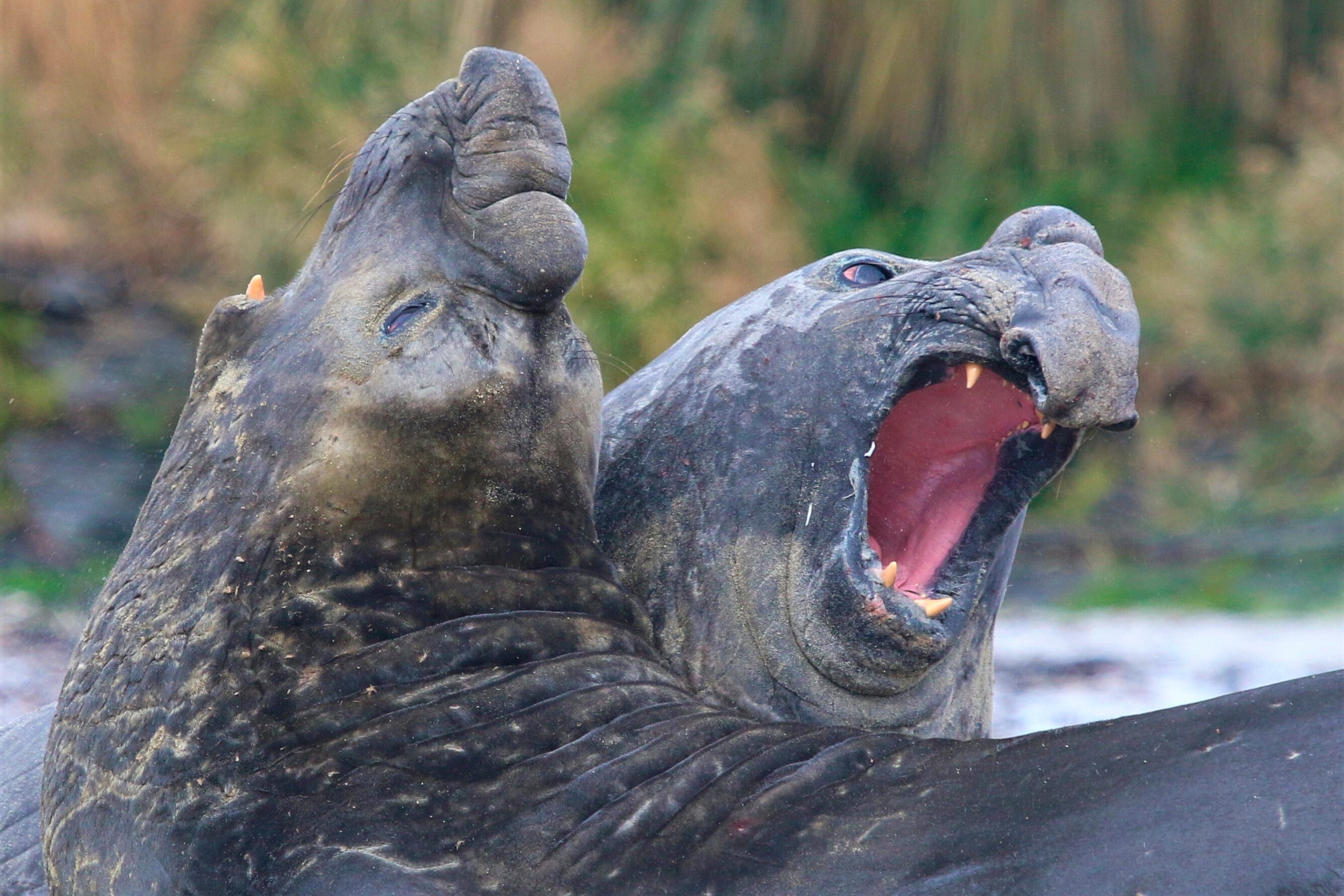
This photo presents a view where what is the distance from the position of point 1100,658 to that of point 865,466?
4433 mm

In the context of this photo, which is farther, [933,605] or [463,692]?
[933,605]

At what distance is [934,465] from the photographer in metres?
3.47

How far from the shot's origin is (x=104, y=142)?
13.0m

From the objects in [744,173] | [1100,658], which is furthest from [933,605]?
[744,173]

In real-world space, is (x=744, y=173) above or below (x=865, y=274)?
above

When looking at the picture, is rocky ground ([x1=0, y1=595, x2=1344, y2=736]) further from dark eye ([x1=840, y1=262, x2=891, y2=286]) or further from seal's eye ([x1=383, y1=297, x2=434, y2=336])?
seal's eye ([x1=383, y1=297, x2=434, y2=336])

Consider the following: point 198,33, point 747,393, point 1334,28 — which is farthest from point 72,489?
point 1334,28

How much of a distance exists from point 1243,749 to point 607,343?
9.23m

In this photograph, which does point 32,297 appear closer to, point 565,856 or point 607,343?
point 607,343

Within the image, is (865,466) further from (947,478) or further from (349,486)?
(349,486)

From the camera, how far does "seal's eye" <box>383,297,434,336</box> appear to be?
9.29ft

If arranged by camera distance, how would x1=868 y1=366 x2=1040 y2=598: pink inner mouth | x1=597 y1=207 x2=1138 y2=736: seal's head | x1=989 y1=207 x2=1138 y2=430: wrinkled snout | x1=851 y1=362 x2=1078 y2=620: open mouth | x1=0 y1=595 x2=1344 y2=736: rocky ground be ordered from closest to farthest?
x1=989 y1=207 x2=1138 y2=430: wrinkled snout
x1=597 y1=207 x2=1138 y2=736: seal's head
x1=851 y1=362 x2=1078 y2=620: open mouth
x1=868 y1=366 x2=1040 y2=598: pink inner mouth
x1=0 y1=595 x2=1344 y2=736: rocky ground

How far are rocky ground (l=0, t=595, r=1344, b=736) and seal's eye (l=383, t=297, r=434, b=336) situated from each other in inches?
115

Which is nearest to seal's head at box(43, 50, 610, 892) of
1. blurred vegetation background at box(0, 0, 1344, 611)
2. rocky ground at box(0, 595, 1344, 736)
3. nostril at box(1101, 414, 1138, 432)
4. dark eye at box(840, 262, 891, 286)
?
dark eye at box(840, 262, 891, 286)
